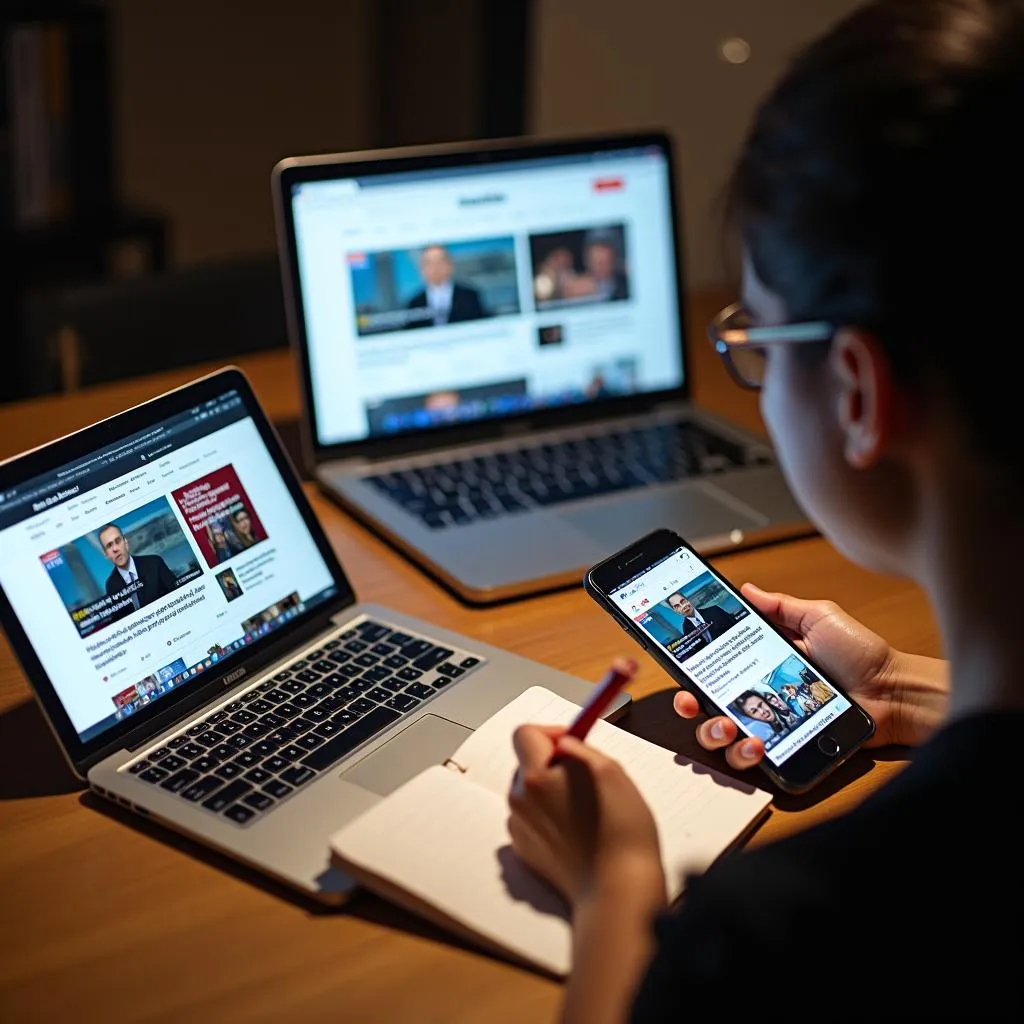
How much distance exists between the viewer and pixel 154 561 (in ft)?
3.18

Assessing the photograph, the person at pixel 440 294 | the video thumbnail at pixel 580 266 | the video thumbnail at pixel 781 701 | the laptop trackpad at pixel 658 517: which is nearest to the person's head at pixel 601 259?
the video thumbnail at pixel 580 266

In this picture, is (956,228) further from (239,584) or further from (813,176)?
(239,584)

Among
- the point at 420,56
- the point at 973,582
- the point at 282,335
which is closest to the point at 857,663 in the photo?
the point at 973,582

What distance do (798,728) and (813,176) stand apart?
0.43m

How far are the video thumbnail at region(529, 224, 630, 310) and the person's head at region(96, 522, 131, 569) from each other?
2.05ft

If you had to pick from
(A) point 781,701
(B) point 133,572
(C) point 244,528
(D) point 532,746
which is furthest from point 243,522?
(A) point 781,701

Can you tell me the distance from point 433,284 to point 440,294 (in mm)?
12

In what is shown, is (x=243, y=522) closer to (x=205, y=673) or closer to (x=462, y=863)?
(x=205, y=673)

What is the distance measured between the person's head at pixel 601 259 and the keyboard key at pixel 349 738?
653 mm

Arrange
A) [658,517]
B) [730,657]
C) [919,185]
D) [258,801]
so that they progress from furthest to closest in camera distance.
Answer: [658,517]
[730,657]
[258,801]
[919,185]

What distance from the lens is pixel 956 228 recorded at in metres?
0.63

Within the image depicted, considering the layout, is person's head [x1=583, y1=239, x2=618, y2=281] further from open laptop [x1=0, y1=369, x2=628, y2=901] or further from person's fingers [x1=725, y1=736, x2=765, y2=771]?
person's fingers [x1=725, y1=736, x2=765, y2=771]

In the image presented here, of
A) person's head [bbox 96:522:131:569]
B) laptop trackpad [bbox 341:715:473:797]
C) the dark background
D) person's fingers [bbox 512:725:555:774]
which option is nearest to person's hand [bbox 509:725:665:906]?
person's fingers [bbox 512:725:555:774]

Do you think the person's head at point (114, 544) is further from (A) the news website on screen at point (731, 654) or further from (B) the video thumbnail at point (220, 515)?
(A) the news website on screen at point (731, 654)
